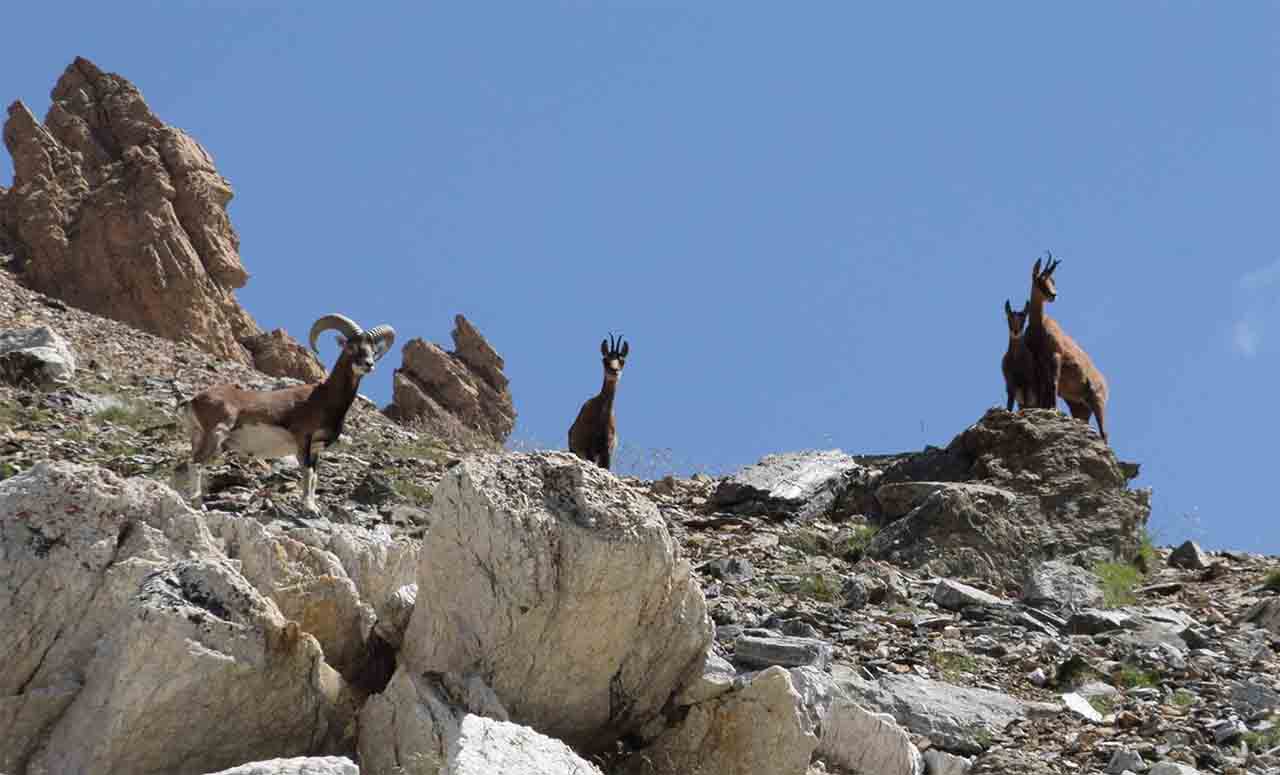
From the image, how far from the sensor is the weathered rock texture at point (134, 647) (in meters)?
5.71

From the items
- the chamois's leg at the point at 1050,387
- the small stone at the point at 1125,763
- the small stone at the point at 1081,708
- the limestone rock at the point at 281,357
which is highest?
the limestone rock at the point at 281,357

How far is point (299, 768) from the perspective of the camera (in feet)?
16.8

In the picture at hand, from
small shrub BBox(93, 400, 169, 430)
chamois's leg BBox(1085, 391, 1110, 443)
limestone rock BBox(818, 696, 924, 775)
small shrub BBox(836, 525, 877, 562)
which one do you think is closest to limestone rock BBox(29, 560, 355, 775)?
limestone rock BBox(818, 696, 924, 775)

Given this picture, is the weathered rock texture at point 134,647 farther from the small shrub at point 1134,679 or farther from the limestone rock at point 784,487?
the limestone rock at point 784,487

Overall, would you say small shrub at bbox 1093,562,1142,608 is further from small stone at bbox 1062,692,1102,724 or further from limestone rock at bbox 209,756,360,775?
limestone rock at bbox 209,756,360,775

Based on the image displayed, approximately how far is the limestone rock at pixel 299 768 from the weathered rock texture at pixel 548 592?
1157 mm

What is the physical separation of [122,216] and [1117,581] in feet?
85.7

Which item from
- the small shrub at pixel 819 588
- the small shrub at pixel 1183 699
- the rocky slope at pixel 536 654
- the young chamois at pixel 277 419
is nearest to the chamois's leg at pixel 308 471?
the young chamois at pixel 277 419

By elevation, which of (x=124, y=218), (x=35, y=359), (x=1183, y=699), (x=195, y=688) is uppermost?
(x=124, y=218)

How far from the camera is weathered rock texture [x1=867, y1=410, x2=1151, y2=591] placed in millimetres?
13805

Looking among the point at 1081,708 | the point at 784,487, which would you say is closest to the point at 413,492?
the point at 784,487

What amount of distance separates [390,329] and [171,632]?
9.91 meters

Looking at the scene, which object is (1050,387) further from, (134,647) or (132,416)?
(134,647)

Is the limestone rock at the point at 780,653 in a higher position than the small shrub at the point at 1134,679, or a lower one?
lower
